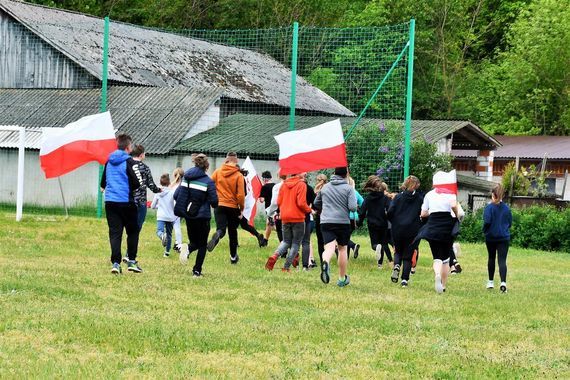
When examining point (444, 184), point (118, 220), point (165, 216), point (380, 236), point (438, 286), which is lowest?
point (438, 286)

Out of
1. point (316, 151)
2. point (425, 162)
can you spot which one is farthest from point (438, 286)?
point (425, 162)

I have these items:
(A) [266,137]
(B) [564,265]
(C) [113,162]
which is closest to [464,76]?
(A) [266,137]

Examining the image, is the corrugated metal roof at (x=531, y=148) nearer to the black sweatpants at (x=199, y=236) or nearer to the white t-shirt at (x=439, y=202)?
the white t-shirt at (x=439, y=202)

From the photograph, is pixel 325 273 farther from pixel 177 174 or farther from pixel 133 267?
pixel 177 174

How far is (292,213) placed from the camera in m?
18.6

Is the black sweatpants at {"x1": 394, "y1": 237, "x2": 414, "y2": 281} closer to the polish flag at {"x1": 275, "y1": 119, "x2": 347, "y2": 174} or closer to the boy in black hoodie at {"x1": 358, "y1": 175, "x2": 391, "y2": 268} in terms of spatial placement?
the polish flag at {"x1": 275, "y1": 119, "x2": 347, "y2": 174}

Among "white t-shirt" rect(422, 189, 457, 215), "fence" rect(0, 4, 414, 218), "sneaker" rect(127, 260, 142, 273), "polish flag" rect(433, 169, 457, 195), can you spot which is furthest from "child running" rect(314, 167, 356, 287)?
"fence" rect(0, 4, 414, 218)

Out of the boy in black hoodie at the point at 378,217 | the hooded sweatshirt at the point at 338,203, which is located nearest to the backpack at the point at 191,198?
the hooded sweatshirt at the point at 338,203

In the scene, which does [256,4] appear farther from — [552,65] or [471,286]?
[471,286]

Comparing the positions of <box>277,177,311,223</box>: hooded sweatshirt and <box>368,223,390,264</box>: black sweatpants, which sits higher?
<box>277,177,311,223</box>: hooded sweatshirt

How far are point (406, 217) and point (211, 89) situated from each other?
1982 cm

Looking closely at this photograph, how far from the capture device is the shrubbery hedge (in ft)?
105

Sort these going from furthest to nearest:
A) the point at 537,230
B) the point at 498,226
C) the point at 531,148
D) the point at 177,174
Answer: the point at 531,148 → the point at 537,230 → the point at 177,174 → the point at 498,226

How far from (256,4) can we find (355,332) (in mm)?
49884
